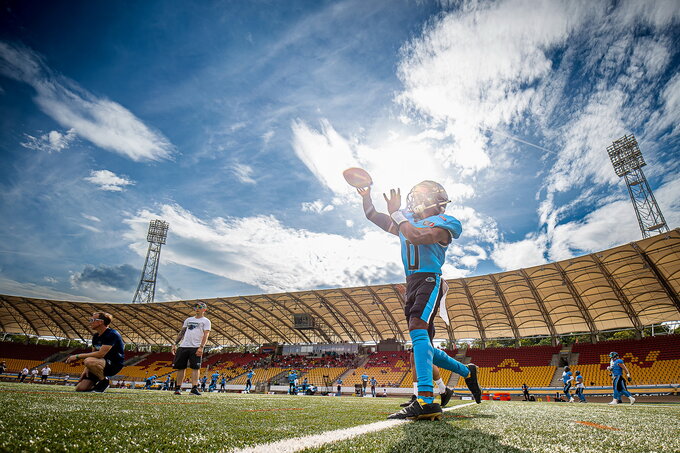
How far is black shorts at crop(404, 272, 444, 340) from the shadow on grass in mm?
1047

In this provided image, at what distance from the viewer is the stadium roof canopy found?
22391mm

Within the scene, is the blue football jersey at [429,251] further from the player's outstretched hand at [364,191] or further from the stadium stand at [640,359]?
the stadium stand at [640,359]

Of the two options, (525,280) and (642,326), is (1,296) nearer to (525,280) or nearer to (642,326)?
(525,280)

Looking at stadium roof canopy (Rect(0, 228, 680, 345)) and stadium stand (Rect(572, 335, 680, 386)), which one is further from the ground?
stadium roof canopy (Rect(0, 228, 680, 345))

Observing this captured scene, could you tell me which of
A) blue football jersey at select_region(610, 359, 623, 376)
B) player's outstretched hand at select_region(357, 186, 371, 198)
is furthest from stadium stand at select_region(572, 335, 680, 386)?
player's outstretched hand at select_region(357, 186, 371, 198)

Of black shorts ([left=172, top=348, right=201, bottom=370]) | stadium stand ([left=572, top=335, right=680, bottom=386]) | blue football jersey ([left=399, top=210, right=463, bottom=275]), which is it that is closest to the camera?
blue football jersey ([left=399, top=210, right=463, bottom=275])

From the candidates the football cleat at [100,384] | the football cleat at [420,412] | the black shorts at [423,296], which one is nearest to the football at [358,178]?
the black shorts at [423,296]

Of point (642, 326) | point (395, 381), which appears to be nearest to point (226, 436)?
point (395, 381)

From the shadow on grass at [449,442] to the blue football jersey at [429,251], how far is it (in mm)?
1447

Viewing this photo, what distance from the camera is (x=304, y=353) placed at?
4494 cm

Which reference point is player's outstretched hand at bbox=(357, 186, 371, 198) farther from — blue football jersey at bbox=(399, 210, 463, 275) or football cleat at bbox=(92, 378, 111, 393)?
football cleat at bbox=(92, 378, 111, 393)

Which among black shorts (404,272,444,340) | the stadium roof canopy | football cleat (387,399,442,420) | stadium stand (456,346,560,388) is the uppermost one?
the stadium roof canopy

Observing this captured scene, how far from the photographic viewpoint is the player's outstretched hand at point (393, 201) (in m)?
3.49

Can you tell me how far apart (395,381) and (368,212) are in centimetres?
3160
